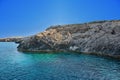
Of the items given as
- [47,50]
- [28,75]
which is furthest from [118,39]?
[28,75]

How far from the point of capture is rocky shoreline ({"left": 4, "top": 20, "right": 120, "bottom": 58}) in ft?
293

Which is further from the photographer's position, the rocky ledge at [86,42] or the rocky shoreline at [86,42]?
the rocky ledge at [86,42]

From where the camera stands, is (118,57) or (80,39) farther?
(80,39)

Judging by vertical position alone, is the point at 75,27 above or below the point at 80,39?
above

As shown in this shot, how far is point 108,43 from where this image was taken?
9000 cm

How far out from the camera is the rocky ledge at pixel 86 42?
89.4m

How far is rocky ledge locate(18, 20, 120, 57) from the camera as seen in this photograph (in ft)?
293

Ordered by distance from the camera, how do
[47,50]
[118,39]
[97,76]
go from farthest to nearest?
[47,50]
[118,39]
[97,76]

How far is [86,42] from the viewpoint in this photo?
10569cm

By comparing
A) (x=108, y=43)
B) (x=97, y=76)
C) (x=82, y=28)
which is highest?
(x=82, y=28)

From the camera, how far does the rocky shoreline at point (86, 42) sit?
293ft

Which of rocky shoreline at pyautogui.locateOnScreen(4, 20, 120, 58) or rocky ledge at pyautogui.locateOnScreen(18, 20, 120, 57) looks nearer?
rocky shoreline at pyautogui.locateOnScreen(4, 20, 120, 58)

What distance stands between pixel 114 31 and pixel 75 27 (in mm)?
50167

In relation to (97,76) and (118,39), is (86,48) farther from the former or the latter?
(97,76)
